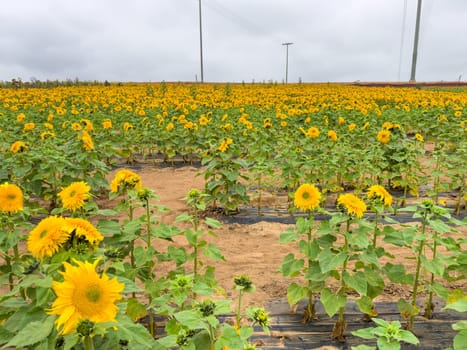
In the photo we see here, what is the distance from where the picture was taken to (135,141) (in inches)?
321

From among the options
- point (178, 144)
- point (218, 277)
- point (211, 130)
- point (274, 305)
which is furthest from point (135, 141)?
point (274, 305)

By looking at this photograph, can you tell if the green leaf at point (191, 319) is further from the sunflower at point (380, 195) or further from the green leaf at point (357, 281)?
the sunflower at point (380, 195)

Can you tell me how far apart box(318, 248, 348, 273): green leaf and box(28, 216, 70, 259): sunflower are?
1.48m

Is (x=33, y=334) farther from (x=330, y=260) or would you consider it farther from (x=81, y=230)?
(x=330, y=260)

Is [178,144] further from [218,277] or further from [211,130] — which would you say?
[218,277]

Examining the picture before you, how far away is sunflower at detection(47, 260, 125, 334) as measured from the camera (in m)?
1.04

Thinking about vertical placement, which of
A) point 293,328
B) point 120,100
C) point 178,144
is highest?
point 120,100

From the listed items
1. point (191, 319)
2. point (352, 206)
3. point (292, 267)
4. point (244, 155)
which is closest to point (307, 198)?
point (352, 206)

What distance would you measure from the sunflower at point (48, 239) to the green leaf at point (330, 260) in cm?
148

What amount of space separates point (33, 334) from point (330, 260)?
5.42 feet

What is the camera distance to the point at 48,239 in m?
1.35

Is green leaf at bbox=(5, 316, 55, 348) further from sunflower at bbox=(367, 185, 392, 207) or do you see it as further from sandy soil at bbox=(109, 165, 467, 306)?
sunflower at bbox=(367, 185, 392, 207)

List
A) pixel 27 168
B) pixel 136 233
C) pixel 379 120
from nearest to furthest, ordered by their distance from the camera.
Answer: pixel 136 233, pixel 27 168, pixel 379 120

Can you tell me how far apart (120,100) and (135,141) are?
732 cm
